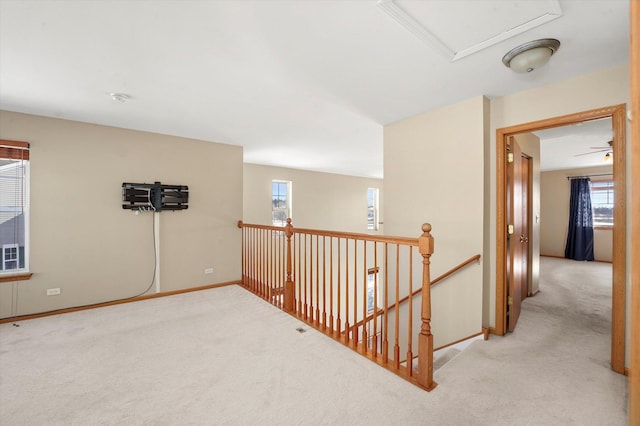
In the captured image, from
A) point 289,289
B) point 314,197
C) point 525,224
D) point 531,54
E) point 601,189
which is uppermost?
point 531,54

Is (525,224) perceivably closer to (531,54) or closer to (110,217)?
(531,54)

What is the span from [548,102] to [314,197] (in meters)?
5.38

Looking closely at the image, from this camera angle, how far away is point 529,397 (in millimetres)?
1870

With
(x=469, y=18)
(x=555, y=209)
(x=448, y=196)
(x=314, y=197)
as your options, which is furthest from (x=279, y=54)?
(x=555, y=209)

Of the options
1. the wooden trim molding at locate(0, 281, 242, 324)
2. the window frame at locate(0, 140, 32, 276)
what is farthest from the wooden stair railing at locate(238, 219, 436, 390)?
the window frame at locate(0, 140, 32, 276)

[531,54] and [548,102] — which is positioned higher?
[531,54]

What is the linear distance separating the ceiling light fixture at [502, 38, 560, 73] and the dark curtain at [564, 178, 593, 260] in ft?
22.2

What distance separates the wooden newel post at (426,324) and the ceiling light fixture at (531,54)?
1434 millimetres

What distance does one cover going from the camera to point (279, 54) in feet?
6.77

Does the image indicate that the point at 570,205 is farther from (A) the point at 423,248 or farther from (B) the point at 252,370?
(B) the point at 252,370

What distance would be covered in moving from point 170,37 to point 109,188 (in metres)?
2.63

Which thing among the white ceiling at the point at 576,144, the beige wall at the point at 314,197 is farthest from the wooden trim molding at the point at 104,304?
the white ceiling at the point at 576,144

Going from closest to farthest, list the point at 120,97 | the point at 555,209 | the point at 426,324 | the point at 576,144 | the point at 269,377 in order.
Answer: the point at 426,324 → the point at 269,377 → the point at 120,97 → the point at 576,144 → the point at 555,209

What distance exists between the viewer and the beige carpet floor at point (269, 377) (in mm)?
1722
